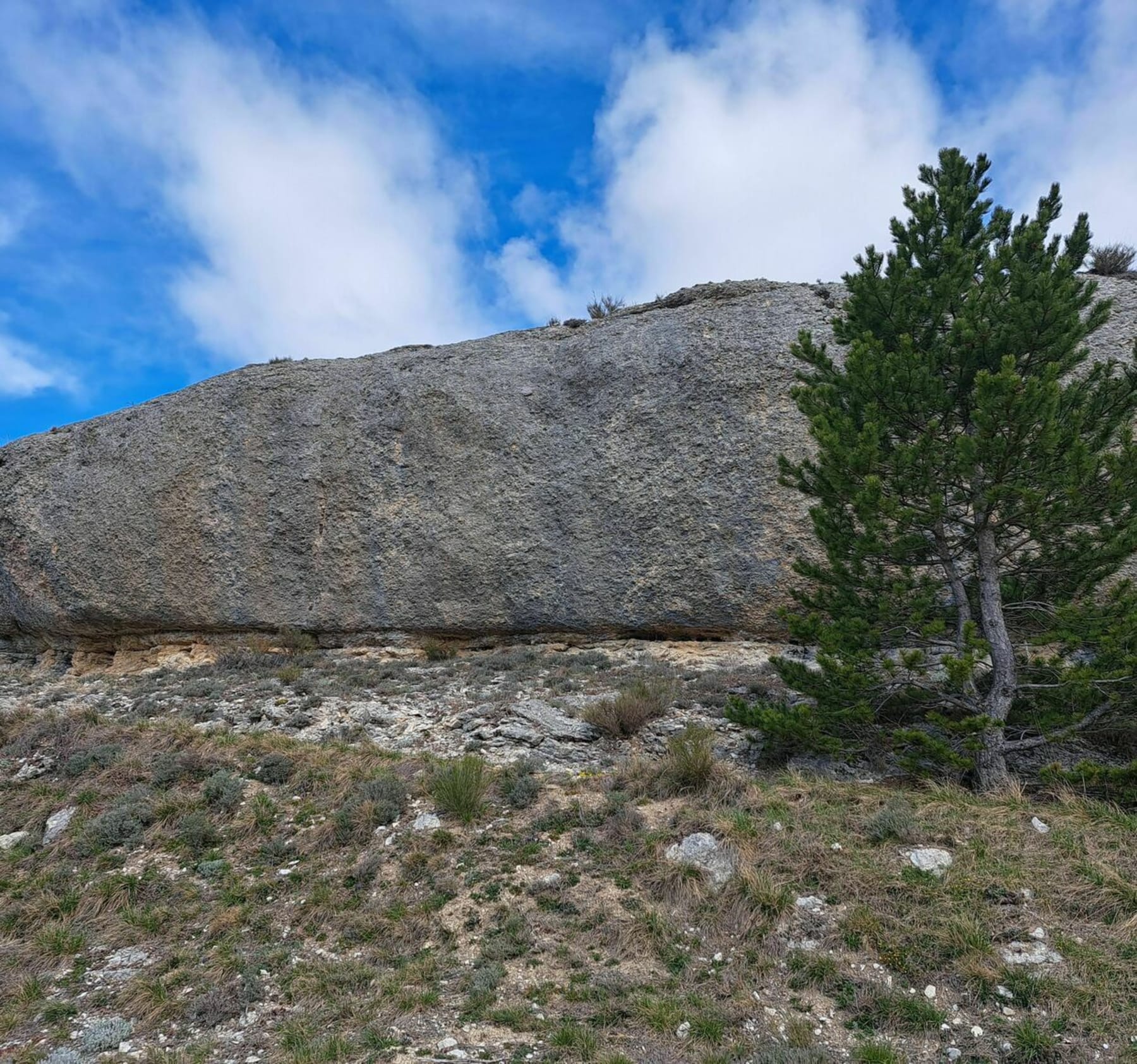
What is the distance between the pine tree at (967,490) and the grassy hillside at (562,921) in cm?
103

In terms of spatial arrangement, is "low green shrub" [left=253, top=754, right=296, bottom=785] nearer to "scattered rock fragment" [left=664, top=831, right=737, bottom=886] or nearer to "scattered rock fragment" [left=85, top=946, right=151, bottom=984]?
"scattered rock fragment" [left=85, top=946, right=151, bottom=984]

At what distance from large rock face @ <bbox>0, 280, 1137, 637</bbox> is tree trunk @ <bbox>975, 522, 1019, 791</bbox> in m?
5.12

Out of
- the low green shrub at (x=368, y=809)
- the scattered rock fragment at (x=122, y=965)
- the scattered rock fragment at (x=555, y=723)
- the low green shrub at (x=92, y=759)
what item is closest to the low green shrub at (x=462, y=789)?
the low green shrub at (x=368, y=809)

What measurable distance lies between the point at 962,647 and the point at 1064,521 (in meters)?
1.58

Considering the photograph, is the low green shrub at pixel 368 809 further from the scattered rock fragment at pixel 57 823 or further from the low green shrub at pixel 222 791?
the scattered rock fragment at pixel 57 823

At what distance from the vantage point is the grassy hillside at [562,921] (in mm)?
4855

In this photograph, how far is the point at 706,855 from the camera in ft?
21.9

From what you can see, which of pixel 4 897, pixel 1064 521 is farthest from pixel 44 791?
pixel 1064 521

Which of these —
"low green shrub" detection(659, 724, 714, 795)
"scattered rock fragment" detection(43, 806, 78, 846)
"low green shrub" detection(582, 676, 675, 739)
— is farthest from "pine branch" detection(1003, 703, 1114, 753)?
"scattered rock fragment" detection(43, 806, 78, 846)

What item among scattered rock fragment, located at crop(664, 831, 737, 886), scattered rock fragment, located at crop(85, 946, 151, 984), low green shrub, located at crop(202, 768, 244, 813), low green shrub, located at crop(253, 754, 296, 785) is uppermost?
low green shrub, located at crop(253, 754, 296, 785)

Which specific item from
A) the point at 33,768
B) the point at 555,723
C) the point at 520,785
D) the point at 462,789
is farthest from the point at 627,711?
the point at 33,768

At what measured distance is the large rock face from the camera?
13930 mm

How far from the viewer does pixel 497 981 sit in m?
5.58

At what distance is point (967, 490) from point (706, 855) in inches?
184
